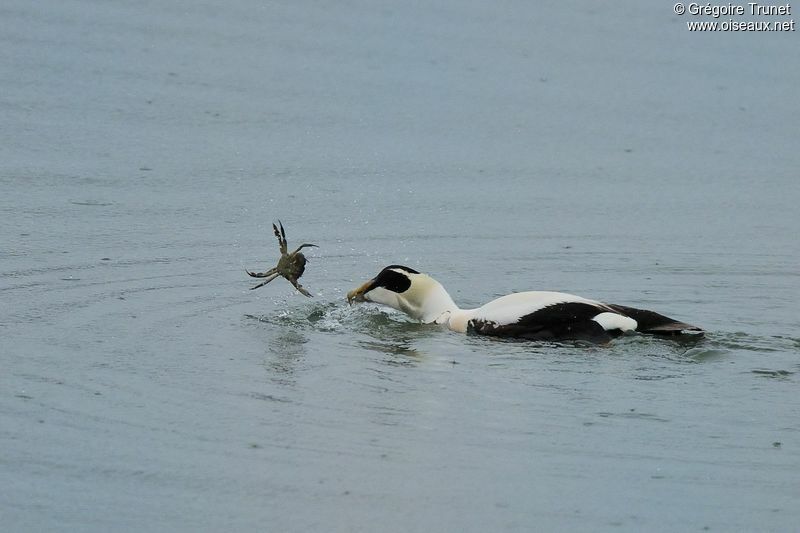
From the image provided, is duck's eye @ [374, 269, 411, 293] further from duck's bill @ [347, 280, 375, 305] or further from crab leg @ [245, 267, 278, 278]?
crab leg @ [245, 267, 278, 278]

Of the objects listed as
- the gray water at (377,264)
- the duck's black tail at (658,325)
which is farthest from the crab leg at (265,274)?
the duck's black tail at (658,325)

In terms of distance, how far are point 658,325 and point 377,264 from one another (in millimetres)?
2352

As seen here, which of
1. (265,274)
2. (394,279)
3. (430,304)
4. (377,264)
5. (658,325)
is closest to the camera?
(658,325)

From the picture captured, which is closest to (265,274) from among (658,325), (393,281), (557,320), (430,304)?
(393,281)

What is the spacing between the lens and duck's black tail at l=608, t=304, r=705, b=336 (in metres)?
8.85

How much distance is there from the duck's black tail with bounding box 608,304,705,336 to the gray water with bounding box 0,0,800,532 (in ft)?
0.40

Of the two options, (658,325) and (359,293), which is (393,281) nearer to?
(359,293)

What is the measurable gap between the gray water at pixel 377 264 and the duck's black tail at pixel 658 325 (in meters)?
0.12

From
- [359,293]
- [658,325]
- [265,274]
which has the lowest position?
[658,325]

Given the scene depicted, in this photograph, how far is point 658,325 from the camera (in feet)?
29.3

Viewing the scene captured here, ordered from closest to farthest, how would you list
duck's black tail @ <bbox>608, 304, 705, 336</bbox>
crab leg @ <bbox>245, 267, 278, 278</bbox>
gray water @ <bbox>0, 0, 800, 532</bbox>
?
gray water @ <bbox>0, 0, 800, 532</bbox> < duck's black tail @ <bbox>608, 304, 705, 336</bbox> < crab leg @ <bbox>245, 267, 278, 278</bbox>

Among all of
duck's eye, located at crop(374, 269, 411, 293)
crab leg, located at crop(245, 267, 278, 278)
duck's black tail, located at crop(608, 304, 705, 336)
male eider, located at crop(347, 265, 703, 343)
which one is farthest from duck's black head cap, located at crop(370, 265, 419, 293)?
duck's black tail, located at crop(608, 304, 705, 336)

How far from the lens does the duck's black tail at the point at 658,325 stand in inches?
348

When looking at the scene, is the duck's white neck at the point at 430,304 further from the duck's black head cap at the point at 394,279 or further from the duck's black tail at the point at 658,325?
the duck's black tail at the point at 658,325
